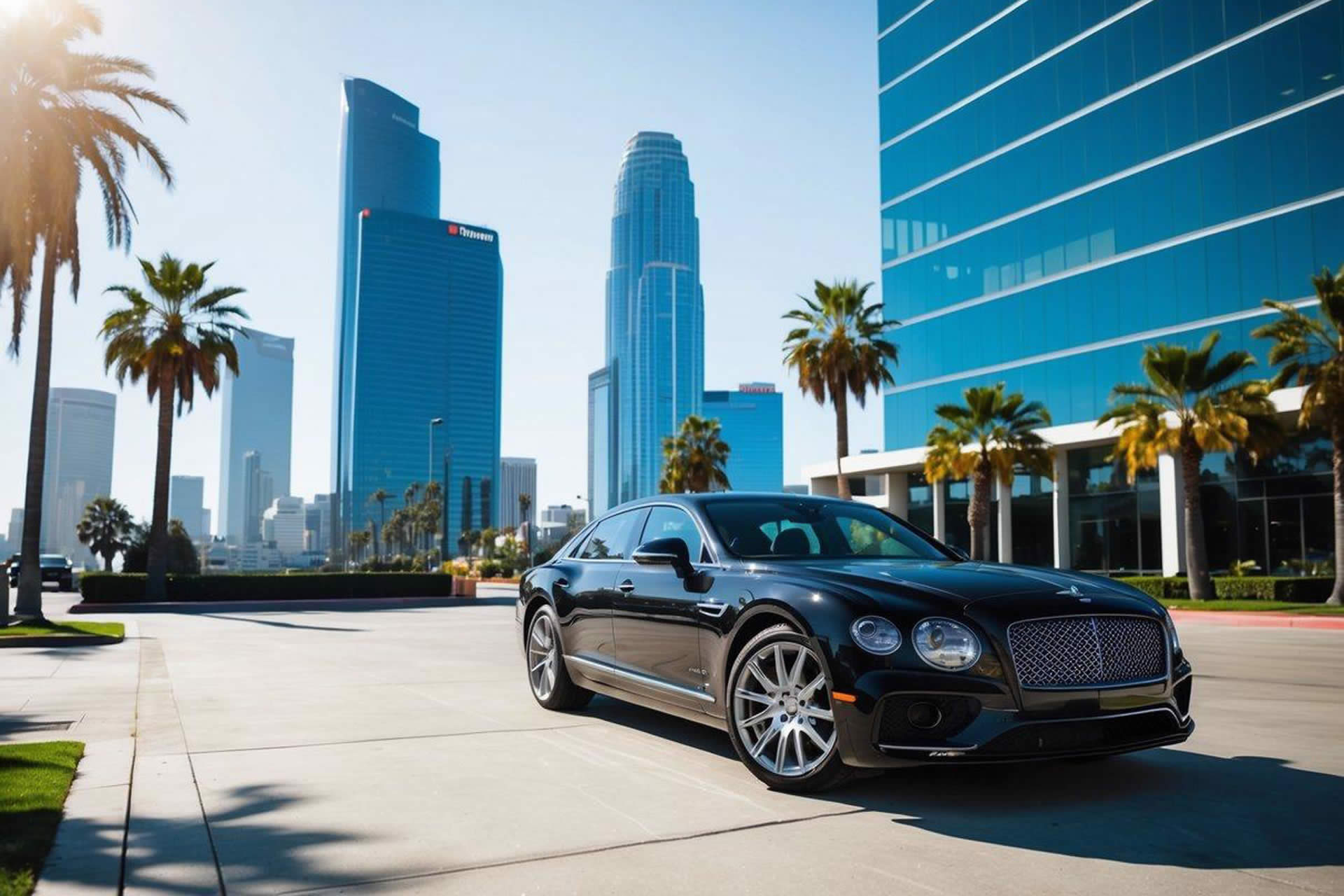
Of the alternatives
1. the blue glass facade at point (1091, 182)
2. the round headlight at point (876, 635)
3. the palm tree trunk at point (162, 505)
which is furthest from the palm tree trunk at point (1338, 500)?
the palm tree trunk at point (162, 505)

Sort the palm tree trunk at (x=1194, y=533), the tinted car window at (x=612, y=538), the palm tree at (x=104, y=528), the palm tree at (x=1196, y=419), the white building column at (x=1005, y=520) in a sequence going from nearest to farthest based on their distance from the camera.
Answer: the tinted car window at (x=612, y=538) < the palm tree at (x=1196, y=419) < the palm tree trunk at (x=1194, y=533) < the white building column at (x=1005, y=520) < the palm tree at (x=104, y=528)

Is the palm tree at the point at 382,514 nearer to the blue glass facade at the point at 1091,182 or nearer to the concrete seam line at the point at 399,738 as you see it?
the blue glass facade at the point at 1091,182

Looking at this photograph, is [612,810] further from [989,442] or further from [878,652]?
[989,442]

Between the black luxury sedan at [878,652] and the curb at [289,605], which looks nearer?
the black luxury sedan at [878,652]

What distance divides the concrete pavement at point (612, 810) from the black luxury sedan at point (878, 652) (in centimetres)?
30

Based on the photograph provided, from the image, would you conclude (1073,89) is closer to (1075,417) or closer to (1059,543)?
(1075,417)

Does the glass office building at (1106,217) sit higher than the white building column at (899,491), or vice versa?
the glass office building at (1106,217)

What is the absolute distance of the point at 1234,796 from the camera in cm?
481

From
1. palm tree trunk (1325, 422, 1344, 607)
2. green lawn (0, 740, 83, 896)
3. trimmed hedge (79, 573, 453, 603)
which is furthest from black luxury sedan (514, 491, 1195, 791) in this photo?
trimmed hedge (79, 573, 453, 603)

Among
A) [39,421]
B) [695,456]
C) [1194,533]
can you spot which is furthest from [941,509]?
[39,421]

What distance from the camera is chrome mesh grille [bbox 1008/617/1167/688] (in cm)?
451

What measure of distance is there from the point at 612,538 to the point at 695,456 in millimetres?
45411

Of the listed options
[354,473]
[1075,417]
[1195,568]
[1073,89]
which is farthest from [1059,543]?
[354,473]

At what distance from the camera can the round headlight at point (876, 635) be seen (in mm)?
4543
